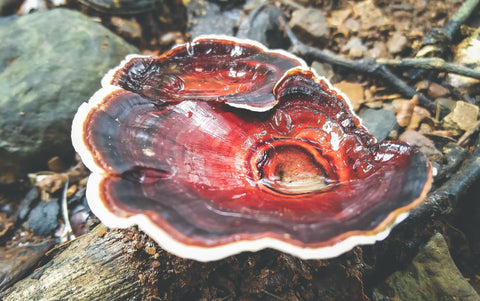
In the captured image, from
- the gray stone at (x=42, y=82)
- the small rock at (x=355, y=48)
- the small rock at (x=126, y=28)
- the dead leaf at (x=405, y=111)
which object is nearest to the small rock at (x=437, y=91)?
the dead leaf at (x=405, y=111)

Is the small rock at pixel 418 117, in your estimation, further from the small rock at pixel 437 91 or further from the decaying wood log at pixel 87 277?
the decaying wood log at pixel 87 277

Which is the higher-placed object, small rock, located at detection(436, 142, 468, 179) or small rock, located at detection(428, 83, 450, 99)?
small rock, located at detection(428, 83, 450, 99)

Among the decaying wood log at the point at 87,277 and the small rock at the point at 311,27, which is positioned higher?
the small rock at the point at 311,27

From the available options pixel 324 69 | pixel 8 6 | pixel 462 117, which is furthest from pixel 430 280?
pixel 8 6

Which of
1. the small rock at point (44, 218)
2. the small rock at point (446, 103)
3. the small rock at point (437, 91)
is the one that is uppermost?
the small rock at point (437, 91)

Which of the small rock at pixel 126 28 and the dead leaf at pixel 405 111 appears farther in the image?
the small rock at pixel 126 28

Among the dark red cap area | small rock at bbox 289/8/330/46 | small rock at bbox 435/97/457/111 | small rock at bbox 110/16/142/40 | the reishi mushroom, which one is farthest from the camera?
small rock at bbox 110/16/142/40

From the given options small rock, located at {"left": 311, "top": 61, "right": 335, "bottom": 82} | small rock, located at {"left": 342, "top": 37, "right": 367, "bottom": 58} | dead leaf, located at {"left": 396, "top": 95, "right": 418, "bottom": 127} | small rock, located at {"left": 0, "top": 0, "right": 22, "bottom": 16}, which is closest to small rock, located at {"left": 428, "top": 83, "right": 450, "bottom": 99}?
dead leaf, located at {"left": 396, "top": 95, "right": 418, "bottom": 127}

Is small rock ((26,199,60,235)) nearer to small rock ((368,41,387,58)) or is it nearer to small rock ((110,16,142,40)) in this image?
small rock ((110,16,142,40))
